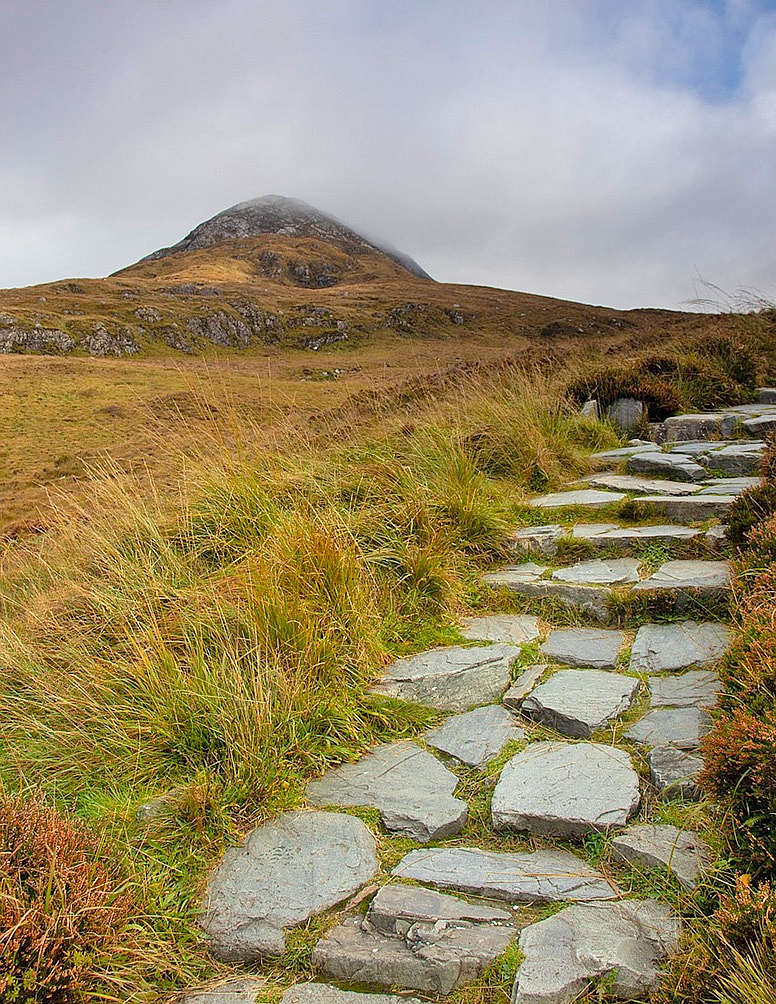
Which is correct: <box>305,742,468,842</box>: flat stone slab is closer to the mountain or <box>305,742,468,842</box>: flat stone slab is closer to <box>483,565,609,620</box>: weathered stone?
<box>483,565,609,620</box>: weathered stone

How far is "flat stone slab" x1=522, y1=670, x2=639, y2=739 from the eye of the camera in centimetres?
326

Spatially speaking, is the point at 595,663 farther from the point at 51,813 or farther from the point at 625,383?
the point at 625,383

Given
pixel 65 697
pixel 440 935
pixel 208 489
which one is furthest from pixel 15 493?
pixel 440 935

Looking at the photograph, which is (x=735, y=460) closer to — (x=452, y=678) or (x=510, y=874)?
(x=452, y=678)

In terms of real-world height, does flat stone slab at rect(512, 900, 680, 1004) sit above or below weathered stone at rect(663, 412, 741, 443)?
below

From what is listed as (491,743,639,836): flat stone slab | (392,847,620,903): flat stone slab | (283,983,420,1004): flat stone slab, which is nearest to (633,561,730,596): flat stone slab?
(491,743,639,836): flat stone slab

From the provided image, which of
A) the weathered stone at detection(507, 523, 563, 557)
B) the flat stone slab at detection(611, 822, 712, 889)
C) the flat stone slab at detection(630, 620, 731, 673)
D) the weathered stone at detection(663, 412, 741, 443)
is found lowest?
the flat stone slab at detection(611, 822, 712, 889)

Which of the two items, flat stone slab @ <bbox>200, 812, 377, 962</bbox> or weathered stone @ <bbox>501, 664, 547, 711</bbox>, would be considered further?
weathered stone @ <bbox>501, 664, 547, 711</bbox>

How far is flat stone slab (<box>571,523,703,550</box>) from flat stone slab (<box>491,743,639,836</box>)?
2.32m

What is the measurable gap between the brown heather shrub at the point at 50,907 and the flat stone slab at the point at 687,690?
2.36m

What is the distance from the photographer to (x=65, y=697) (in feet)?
11.3

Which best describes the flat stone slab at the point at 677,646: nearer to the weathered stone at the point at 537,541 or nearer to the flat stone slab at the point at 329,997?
the weathered stone at the point at 537,541

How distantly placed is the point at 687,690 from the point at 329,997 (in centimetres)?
208

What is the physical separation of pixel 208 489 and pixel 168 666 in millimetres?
2340
